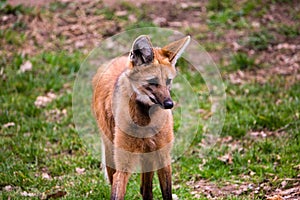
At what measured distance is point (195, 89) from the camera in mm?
7371

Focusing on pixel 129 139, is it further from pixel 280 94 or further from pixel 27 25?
pixel 27 25

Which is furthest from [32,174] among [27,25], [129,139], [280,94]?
[27,25]

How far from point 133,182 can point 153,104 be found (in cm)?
150

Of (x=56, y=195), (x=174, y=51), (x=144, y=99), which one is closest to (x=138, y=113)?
(x=144, y=99)

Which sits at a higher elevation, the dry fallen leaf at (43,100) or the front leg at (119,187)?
the front leg at (119,187)

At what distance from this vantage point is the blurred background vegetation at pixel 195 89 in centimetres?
505

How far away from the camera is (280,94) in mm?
6887

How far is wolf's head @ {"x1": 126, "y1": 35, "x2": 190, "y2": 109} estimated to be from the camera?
3.64 meters

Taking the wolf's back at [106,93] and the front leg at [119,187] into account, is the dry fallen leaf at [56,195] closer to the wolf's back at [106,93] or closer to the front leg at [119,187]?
the wolf's back at [106,93]

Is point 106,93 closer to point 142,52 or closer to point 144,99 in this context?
point 144,99

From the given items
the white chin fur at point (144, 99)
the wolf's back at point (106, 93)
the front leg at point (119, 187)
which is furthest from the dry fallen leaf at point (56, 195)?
the white chin fur at point (144, 99)

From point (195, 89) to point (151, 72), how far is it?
12.2ft

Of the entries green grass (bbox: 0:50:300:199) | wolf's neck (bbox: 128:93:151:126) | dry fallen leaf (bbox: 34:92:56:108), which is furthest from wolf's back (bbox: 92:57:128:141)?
dry fallen leaf (bbox: 34:92:56:108)

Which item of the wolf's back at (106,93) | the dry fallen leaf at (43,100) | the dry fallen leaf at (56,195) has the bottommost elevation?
the dry fallen leaf at (43,100)
